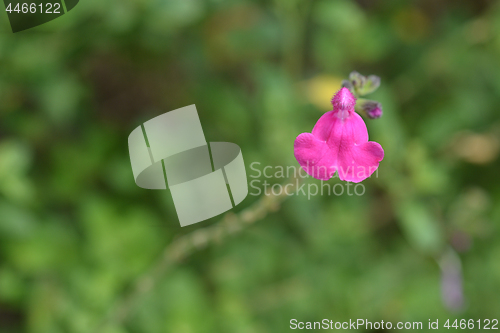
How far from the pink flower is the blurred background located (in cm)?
103

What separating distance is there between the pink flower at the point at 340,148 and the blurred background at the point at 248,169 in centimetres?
103

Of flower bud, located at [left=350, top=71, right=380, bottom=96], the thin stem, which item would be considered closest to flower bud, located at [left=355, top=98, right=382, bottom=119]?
flower bud, located at [left=350, top=71, right=380, bottom=96]

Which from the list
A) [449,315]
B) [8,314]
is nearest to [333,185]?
[449,315]

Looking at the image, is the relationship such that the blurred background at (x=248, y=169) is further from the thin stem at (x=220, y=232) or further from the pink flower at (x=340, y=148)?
the pink flower at (x=340, y=148)

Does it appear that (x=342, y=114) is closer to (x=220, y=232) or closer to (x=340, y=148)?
(x=340, y=148)

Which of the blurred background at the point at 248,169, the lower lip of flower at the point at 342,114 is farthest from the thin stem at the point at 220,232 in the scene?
the lower lip of flower at the point at 342,114

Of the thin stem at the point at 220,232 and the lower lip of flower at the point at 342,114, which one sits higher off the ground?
the lower lip of flower at the point at 342,114

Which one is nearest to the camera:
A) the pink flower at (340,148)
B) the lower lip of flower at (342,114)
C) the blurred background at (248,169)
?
the pink flower at (340,148)

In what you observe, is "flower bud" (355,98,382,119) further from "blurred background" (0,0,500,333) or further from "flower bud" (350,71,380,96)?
"blurred background" (0,0,500,333)

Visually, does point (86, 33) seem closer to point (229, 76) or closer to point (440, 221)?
point (229, 76)

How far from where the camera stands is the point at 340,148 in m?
1.14

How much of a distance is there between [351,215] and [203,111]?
1110mm

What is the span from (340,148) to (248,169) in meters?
1.27

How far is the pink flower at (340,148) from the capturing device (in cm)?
107
